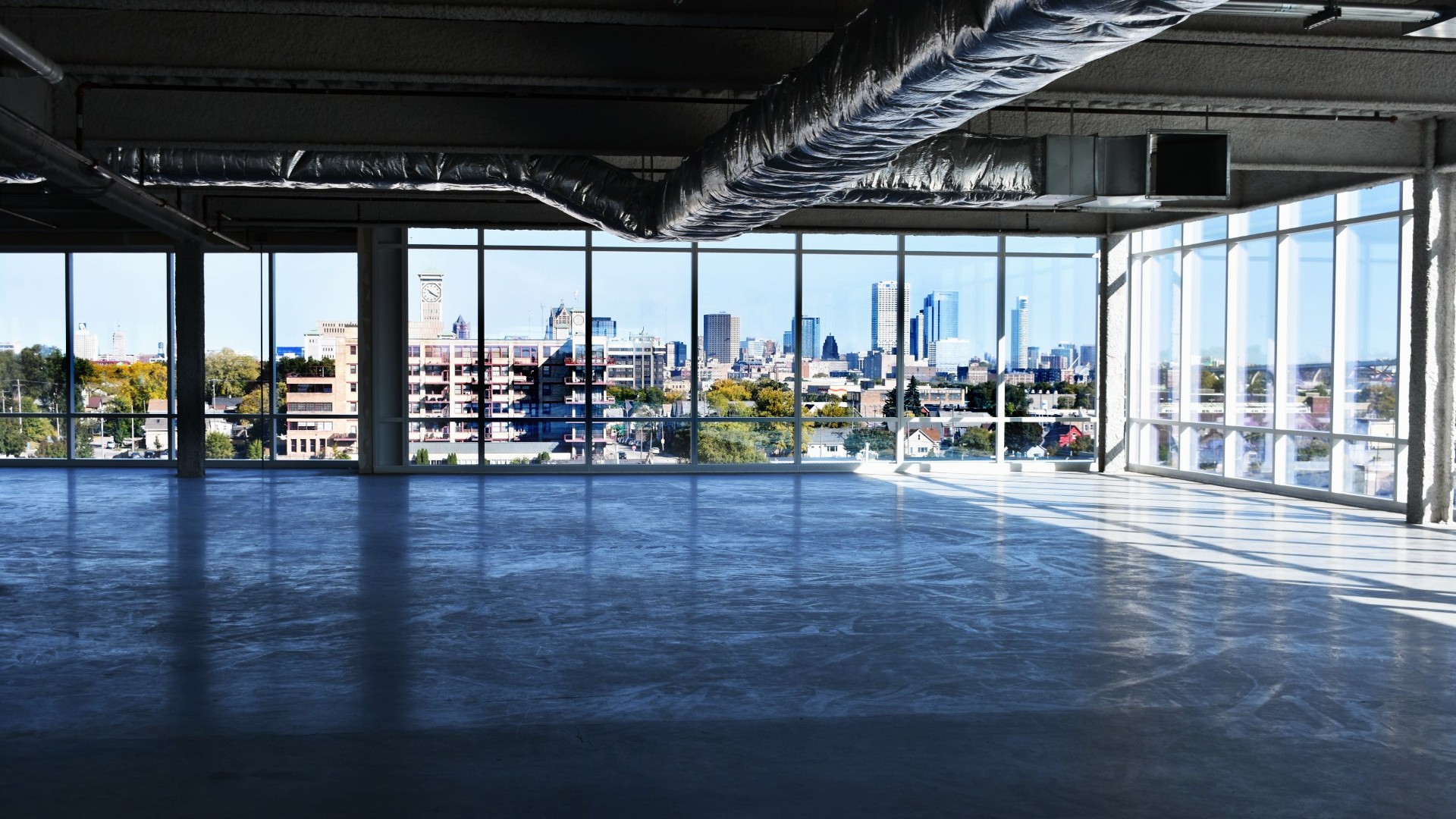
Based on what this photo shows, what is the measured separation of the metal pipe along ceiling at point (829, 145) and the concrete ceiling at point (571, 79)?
0.56 meters

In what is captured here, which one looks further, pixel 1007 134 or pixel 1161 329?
pixel 1161 329

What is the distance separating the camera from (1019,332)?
59.5ft

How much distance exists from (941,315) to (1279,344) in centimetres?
515

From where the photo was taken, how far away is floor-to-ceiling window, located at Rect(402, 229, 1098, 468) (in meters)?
17.1

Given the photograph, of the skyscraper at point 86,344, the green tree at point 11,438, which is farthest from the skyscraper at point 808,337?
the green tree at point 11,438

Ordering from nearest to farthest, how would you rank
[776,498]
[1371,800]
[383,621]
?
1. [1371,800]
2. [383,621]
3. [776,498]

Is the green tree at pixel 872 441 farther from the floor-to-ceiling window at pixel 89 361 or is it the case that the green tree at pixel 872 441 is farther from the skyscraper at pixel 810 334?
the floor-to-ceiling window at pixel 89 361

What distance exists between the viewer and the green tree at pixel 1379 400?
12766 mm

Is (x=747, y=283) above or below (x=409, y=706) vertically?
above

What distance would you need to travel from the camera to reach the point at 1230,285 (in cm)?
1525

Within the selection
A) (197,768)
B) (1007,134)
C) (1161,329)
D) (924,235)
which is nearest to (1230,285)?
(1161,329)

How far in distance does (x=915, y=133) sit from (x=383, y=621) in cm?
415

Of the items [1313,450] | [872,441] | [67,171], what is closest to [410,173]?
[67,171]

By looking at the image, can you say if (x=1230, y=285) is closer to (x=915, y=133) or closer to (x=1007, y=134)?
(x=1007, y=134)
